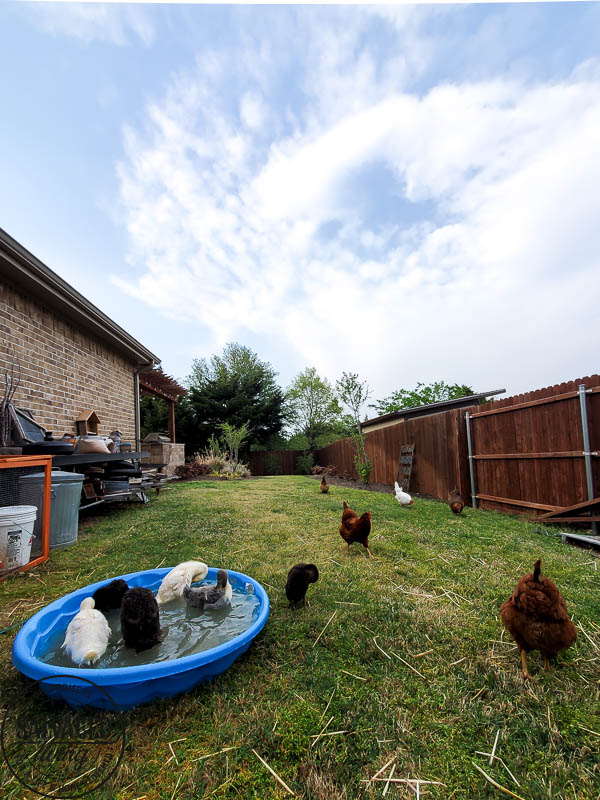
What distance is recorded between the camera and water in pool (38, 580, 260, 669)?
64.5 inches

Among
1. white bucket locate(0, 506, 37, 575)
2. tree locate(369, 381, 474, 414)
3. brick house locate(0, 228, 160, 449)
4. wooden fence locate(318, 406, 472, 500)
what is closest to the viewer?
white bucket locate(0, 506, 37, 575)

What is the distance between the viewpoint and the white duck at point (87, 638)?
1576 millimetres

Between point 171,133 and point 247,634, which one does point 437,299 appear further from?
point 247,634

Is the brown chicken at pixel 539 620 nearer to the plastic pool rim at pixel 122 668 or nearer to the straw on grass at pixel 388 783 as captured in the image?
the straw on grass at pixel 388 783

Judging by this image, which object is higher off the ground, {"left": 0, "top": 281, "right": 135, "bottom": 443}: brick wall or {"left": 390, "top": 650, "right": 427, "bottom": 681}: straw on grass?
{"left": 0, "top": 281, "right": 135, "bottom": 443}: brick wall

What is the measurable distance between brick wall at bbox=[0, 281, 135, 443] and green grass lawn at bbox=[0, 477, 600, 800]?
327 centimetres

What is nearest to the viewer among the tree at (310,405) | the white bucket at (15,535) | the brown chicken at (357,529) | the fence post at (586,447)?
the white bucket at (15,535)

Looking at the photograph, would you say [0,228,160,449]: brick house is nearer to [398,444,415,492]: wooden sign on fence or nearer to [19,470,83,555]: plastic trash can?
[19,470,83,555]: plastic trash can

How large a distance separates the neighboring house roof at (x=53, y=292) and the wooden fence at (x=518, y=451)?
735cm

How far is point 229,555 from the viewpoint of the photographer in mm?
3291

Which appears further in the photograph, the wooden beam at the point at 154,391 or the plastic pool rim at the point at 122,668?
the wooden beam at the point at 154,391

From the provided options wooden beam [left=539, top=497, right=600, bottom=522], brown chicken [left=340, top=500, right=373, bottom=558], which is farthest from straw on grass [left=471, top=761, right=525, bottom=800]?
wooden beam [left=539, top=497, right=600, bottom=522]

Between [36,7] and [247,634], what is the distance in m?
8.07

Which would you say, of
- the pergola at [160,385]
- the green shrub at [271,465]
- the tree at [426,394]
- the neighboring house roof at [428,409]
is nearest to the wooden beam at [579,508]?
the neighboring house roof at [428,409]
